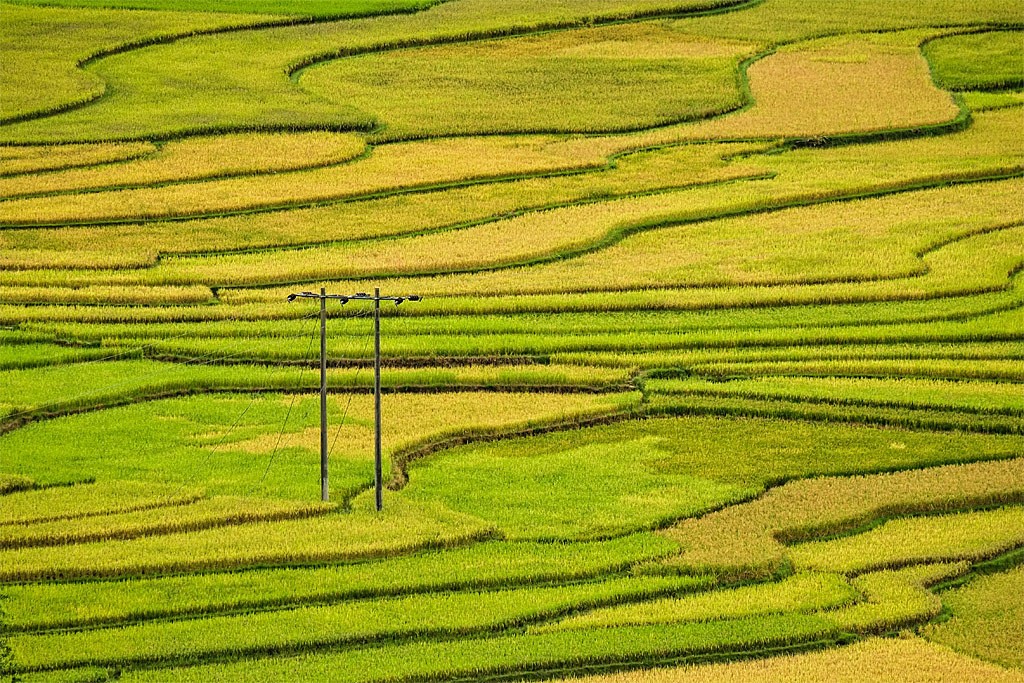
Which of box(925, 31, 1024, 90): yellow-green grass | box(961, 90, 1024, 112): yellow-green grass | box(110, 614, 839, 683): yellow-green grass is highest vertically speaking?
box(925, 31, 1024, 90): yellow-green grass

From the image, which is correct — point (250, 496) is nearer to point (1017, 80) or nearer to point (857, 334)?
point (857, 334)

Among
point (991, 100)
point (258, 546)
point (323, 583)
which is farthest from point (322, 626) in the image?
point (991, 100)

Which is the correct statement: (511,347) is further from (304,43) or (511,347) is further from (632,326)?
(304,43)

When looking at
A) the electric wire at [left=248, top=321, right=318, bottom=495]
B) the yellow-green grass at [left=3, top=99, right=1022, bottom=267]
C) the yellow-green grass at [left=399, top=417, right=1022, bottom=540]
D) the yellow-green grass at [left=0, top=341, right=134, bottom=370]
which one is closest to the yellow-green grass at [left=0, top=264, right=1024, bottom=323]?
the yellow-green grass at [left=0, top=341, right=134, bottom=370]

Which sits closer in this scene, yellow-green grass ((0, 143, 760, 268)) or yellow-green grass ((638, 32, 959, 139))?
yellow-green grass ((0, 143, 760, 268))

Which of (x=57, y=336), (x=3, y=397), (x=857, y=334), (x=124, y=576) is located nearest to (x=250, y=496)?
(x=124, y=576)

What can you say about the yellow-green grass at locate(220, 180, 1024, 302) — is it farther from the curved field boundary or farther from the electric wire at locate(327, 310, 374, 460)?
the curved field boundary
